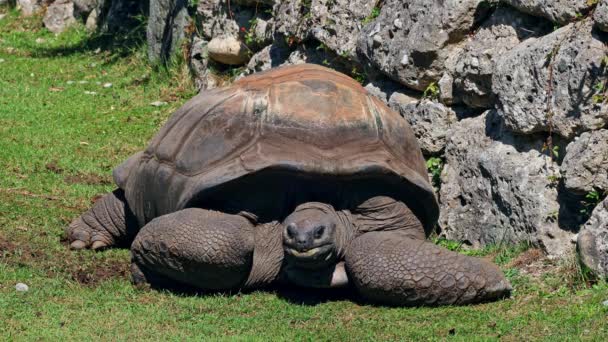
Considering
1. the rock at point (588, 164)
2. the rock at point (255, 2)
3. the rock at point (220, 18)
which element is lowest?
the rock at point (220, 18)

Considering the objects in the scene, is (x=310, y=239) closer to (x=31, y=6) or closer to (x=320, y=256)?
(x=320, y=256)

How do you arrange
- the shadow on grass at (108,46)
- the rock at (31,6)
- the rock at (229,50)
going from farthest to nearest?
the rock at (31,6) < the shadow on grass at (108,46) < the rock at (229,50)

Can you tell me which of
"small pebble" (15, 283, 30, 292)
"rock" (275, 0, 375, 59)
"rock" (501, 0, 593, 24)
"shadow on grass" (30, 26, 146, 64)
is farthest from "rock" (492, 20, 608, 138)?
"shadow on grass" (30, 26, 146, 64)

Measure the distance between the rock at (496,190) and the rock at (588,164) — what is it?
0.24 meters

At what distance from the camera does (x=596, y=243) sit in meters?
4.79

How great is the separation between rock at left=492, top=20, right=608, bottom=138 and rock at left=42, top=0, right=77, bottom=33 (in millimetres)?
7933

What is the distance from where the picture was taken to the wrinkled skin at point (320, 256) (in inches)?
186

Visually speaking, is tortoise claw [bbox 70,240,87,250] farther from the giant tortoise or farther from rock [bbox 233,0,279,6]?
rock [bbox 233,0,279,6]

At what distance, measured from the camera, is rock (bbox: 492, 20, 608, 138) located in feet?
16.5

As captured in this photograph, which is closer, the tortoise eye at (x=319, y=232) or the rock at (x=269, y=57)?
the tortoise eye at (x=319, y=232)

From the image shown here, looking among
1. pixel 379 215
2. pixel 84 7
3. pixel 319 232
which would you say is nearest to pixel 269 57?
pixel 379 215

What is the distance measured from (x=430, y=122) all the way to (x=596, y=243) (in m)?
1.60

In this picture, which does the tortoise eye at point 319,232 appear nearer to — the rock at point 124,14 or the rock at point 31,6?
the rock at point 124,14

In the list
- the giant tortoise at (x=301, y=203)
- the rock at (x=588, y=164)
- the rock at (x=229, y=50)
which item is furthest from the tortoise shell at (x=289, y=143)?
the rock at (x=229, y=50)
